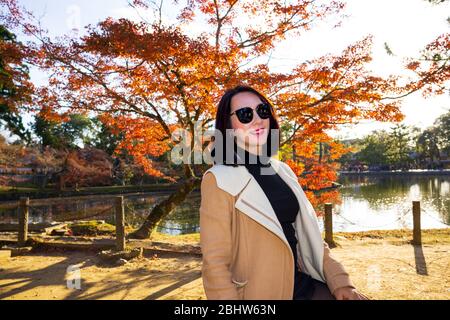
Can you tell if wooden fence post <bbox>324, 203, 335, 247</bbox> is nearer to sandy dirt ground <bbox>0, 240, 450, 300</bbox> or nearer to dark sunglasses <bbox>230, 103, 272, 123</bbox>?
sandy dirt ground <bbox>0, 240, 450, 300</bbox>

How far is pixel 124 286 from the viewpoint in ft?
16.5

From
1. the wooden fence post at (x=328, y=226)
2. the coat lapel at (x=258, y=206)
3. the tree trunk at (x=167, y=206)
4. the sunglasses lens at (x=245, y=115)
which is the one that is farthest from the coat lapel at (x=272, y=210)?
the wooden fence post at (x=328, y=226)

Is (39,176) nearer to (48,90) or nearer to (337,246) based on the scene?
(48,90)

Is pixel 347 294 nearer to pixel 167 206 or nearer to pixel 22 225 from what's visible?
pixel 167 206

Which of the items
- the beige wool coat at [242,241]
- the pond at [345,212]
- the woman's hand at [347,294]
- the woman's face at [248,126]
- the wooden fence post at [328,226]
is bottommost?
the pond at [345,212]

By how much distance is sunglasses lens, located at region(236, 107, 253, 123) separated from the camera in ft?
6.31

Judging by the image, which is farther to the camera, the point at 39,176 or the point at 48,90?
the point at 39,176

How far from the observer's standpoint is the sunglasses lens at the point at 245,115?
1.92 metres

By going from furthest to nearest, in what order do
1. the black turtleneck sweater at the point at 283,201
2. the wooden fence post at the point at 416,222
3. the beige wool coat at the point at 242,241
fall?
the wooden fence post at the point at 416,222 → the black turtleneck sweater at the point at 283,201 → the beige wool coat at the point at 242,241

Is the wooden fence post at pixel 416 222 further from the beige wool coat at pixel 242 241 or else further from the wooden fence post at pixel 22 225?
the wooden fence post at pixel 22 225

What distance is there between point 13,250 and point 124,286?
13.4 feet

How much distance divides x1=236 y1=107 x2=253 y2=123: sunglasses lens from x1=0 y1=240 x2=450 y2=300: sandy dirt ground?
11.3 ft

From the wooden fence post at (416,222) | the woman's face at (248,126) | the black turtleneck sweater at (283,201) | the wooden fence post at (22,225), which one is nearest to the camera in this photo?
the black turtleneck sweater at (283,201)
